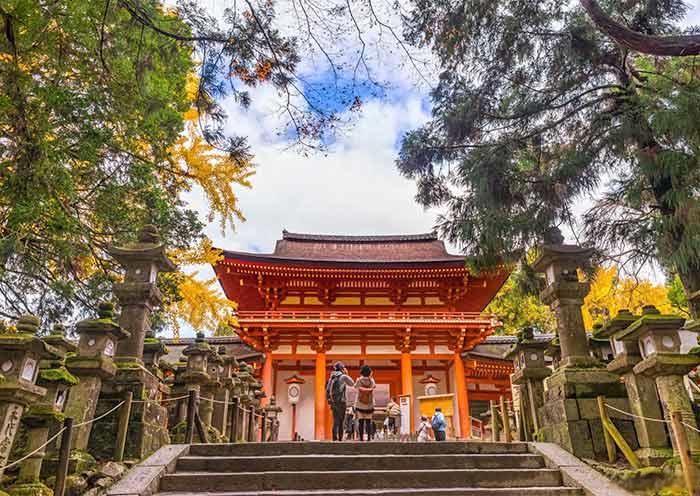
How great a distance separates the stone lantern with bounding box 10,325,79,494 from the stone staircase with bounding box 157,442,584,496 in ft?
3.59

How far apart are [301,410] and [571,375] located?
1188 centimetres

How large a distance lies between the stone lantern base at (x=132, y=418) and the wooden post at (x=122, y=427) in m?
0.08

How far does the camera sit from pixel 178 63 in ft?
16.8

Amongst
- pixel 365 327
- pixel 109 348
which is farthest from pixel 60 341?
pixel 365 327

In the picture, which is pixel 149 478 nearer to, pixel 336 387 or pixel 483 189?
pixel 336 387

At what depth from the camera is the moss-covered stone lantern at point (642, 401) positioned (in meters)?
4.64

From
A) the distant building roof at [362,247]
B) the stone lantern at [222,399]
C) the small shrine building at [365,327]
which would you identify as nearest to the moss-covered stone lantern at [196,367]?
the stone lantern at [222,399]

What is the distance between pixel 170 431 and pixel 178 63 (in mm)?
4821

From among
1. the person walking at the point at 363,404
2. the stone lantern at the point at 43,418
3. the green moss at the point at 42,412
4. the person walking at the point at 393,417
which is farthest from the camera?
the person walking at the point at 393,417

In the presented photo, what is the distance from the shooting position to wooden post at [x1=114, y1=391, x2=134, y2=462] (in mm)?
4816

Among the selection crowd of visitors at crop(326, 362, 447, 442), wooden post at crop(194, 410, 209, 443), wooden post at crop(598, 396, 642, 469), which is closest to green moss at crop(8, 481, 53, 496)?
wooden post at crop(194, 410, 209, 443)

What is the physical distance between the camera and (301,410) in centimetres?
1584

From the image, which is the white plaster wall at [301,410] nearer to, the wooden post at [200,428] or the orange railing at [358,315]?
the orange railing at [358,315]

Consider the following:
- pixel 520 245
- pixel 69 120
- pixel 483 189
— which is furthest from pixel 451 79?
pixel 69 120
